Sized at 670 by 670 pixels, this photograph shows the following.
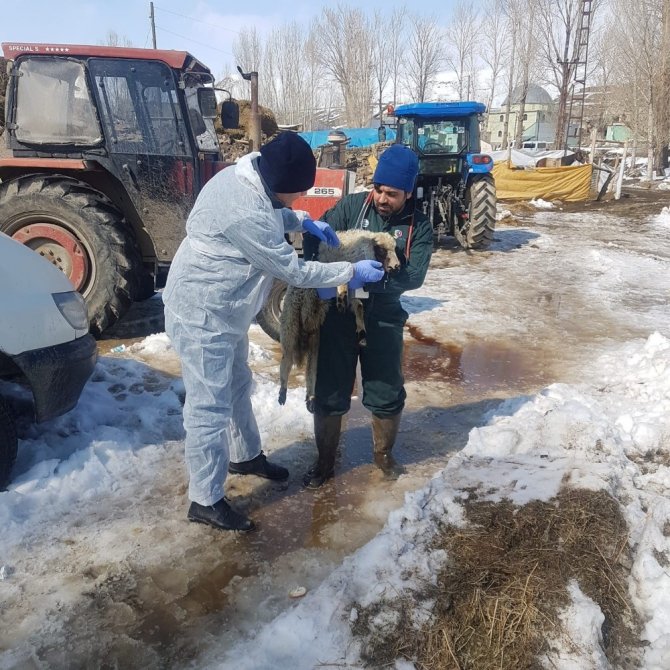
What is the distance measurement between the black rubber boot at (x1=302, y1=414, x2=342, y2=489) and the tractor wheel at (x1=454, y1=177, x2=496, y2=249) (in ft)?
25.0

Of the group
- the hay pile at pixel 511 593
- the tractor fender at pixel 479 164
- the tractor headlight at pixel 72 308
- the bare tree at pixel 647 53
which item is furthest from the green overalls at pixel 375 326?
the bare tree at pixel 647 53

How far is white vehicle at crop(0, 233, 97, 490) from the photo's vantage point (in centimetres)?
268

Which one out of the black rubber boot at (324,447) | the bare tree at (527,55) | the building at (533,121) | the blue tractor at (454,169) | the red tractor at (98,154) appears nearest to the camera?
the black rubber boot at (324,447)

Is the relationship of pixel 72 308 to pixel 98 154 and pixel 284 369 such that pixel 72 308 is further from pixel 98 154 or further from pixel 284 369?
pixel 98 154

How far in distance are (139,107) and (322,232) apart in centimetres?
310

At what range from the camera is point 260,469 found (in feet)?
10.6

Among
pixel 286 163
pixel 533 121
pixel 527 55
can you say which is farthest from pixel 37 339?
pixel 533 121

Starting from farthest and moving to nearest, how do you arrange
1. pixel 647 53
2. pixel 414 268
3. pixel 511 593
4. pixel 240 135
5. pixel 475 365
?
1. pixel 647 53
2. pixel 240 135
3. pixel 475 365
4. pixel 414 268
5. pixel 511 593

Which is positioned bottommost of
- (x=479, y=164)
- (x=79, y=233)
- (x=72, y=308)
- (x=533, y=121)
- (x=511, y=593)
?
(x=511, y=593)

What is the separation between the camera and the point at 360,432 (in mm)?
3916

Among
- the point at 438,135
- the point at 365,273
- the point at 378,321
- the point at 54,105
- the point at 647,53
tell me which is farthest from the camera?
the point at 647,53

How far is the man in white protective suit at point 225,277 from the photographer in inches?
95.5

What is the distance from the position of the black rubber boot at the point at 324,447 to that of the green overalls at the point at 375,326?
0.06 metres

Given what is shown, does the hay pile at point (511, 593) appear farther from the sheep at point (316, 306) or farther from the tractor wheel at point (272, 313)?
the tractor wheel at point (272, 313)
